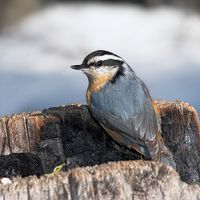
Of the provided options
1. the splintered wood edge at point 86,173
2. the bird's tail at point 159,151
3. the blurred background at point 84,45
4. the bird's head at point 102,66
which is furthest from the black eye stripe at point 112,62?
the blurred background at point 84,45

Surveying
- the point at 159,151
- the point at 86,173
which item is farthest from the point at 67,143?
the point at 86,173

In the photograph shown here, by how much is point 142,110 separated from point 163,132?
17cm

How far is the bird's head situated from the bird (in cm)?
7

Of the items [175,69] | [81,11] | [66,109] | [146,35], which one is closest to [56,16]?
[81,11]

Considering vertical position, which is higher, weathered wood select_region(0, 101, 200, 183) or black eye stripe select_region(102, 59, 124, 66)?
black eye stripe select_region(102, 59, 124, 66)

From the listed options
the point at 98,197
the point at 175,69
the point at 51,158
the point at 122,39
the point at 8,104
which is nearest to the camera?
the point at 98,197

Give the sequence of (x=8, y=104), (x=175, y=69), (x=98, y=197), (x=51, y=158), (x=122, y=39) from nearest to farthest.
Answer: (x=98, y=197) < (x=51, y=158) < (x=8, y=104) < (x=175, y=69) < (x=122, y=39)

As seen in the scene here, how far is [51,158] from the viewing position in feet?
16.1

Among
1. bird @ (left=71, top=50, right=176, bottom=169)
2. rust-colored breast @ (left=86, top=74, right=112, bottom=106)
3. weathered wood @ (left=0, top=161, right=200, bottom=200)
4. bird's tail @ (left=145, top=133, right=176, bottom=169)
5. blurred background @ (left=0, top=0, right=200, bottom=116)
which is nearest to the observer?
weathered wood @ (left=0, top=161, right=200, bottom=200)

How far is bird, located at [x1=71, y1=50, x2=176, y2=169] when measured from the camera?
Answer: 4.99 meters

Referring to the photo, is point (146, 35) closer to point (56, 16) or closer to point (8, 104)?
point (56, 16)

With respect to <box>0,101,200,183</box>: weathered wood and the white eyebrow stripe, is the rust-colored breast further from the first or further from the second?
<box>0,101,200,183</box>: weathered wood

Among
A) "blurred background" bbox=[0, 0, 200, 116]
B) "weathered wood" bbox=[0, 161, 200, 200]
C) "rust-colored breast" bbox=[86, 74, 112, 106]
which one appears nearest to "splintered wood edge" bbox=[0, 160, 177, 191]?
"weathered wood" bbox=[0, 161, 200, 200]

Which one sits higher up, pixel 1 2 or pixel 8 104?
pixel 1 2
